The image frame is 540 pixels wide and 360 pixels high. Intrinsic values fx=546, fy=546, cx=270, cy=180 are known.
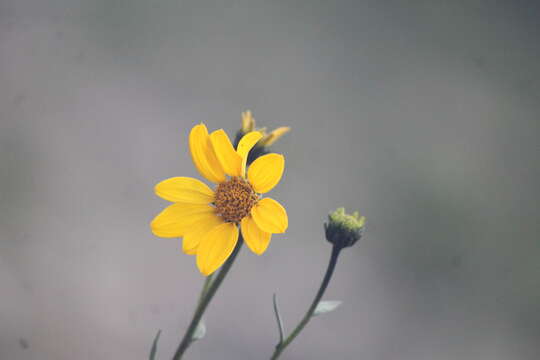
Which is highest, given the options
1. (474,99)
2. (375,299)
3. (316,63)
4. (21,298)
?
(474,99)

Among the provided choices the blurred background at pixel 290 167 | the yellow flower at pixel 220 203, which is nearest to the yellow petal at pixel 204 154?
the yellow flower at pixel 220 203

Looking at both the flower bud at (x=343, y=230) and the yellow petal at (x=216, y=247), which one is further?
the flower bud at (x=343, y=230)

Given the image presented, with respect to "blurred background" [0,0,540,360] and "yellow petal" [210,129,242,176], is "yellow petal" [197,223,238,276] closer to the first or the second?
"yellow petal" [210,129,242,176]

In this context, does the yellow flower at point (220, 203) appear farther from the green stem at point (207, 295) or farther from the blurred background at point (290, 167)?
the blurred background at point (290, 167)

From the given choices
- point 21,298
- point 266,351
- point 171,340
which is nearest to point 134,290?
point 171,340

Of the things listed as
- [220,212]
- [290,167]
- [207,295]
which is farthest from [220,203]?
[290,167]

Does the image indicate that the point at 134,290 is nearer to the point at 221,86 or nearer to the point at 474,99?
the point at 221,86
